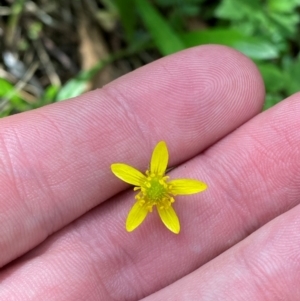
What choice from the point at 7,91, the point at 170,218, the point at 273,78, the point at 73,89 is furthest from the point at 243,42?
the point at 7,91

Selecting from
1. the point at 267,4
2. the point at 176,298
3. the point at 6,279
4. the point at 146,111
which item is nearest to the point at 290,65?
the point at 267,4

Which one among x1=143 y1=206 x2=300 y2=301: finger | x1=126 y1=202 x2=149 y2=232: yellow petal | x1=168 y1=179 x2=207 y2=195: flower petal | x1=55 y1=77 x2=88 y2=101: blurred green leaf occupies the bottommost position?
x1=143 y1=206 x2=300 y2=301: finger

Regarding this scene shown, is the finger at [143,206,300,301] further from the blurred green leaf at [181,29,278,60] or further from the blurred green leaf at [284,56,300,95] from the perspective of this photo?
the blurred green leaf at [181,29,278,60]

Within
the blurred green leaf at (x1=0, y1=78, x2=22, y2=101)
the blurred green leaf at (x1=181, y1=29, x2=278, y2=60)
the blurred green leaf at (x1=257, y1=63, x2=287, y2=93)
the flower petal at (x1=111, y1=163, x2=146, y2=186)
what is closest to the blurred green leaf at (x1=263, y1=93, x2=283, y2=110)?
the blurred green leaf at (x1=257, y1=63, x2=287, y2=93)

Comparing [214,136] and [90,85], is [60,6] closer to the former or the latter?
[90,85]

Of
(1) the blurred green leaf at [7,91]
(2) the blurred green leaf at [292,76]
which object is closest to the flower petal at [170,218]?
(2) the blurred green leaf at [292,76]

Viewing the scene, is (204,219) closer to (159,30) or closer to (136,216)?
(136,216)
